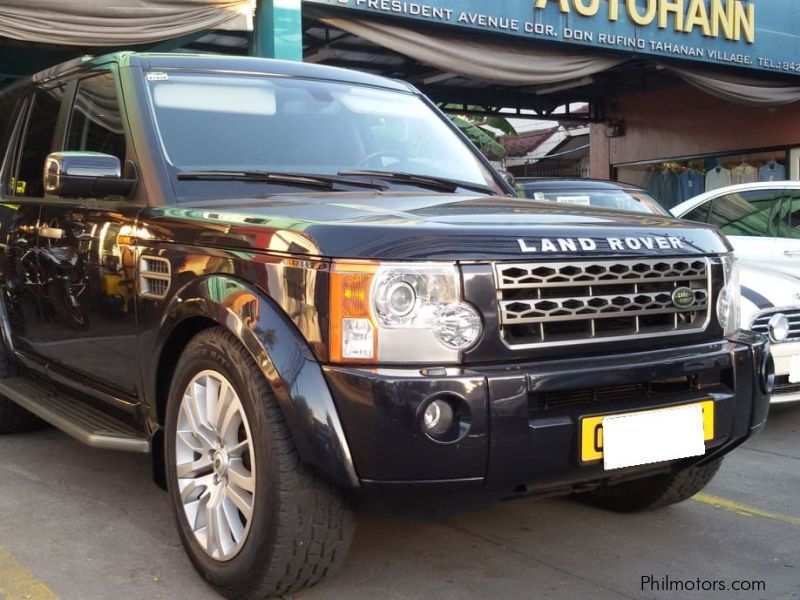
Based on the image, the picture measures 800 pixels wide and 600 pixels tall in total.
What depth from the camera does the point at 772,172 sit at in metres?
15.8

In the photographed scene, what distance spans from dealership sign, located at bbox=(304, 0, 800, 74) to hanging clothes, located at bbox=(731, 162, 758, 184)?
2183 mm

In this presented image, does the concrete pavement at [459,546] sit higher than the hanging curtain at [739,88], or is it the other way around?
the hanging curtain at [739,88]

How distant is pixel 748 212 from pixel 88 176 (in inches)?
220

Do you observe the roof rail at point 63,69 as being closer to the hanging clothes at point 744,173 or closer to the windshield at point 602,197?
the windshield at point 602,197

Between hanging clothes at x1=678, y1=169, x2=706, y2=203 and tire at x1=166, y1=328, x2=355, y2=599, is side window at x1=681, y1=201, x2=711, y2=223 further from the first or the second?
hanging clothes at x1=678, y1=169, x2=706, y2=203

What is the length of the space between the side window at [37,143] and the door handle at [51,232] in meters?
0.30

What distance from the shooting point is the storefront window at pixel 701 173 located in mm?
15852

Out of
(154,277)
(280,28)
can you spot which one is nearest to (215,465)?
(154,277)

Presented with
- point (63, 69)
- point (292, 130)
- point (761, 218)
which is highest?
point (63, 69)

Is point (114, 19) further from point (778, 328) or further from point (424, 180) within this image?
point (778, 328)

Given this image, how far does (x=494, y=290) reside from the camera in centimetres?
251

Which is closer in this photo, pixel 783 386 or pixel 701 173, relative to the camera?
pixel 783 386

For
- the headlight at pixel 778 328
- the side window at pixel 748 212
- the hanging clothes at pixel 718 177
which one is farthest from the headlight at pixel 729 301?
the hanging clothes at pixel 718 177

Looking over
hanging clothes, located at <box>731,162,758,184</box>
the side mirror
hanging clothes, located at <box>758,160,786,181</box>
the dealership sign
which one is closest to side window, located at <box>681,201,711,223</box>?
the dealership sign
